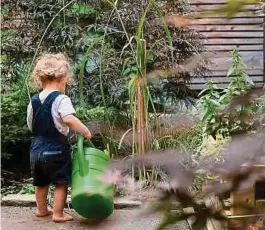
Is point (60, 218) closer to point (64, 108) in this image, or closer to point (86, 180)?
point (86, 180)

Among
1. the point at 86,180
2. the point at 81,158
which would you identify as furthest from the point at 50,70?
the point at 86,180

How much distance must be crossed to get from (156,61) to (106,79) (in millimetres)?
330

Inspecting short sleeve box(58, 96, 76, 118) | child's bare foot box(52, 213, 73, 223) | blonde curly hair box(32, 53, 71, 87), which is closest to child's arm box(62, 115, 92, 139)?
short sleeve box(58, 96, 76, 118)

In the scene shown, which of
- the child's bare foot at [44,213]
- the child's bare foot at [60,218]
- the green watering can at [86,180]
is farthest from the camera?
the child's bare foot at [44,213]

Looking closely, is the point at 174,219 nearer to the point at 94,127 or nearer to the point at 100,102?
the point at 94,127

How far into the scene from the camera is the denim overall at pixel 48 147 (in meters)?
2.97

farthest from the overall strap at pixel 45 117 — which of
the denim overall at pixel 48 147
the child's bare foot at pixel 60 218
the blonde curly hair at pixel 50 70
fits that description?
the child's bare foot at pixel 60 218

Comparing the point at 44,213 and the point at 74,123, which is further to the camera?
the point at 44,213

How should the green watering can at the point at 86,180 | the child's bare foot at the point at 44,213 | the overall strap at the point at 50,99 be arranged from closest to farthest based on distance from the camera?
the green watering can at the point at 86,180, the overall strap at the point at 50,99, the child's bare foot at the point at 44,213

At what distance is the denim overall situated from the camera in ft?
9.76

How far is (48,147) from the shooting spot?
9.83 ft

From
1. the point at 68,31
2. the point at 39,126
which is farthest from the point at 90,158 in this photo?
the point at 68,31

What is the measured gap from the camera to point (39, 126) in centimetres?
300

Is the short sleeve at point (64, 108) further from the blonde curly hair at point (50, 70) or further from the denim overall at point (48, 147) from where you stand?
Answer: the blonde curly hair at point (50, 70)
